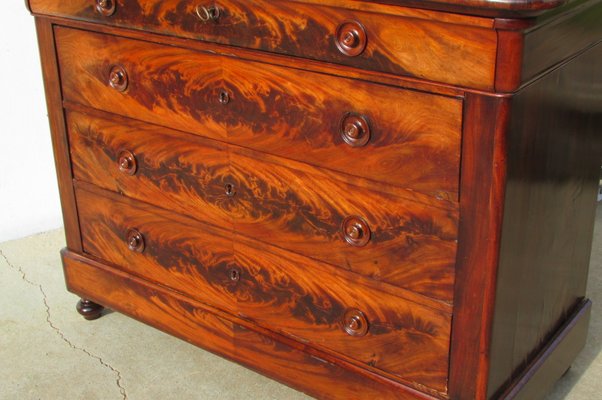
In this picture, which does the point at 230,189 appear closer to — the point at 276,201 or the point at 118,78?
the point at 276,201

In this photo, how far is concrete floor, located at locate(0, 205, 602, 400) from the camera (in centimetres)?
217

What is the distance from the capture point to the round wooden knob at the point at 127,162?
213cm

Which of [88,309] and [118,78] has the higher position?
[118,78]

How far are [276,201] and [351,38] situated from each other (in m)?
0.45

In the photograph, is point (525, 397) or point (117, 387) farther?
point (117, 387)

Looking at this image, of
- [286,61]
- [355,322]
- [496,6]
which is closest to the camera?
[496,6]

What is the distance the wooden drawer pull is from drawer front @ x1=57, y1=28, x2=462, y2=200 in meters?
0.09

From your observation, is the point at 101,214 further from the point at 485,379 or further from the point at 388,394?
the point at 485,379

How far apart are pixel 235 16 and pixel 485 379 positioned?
91 cm

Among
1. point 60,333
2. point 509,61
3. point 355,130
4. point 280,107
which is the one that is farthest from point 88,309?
point 509,61

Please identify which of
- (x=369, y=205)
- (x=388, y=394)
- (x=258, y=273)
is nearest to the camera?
(x=369, y=205)

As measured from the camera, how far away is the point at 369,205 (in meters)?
1.71

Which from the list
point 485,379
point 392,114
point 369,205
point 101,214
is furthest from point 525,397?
point 101,214

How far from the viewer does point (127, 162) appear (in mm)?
2145
